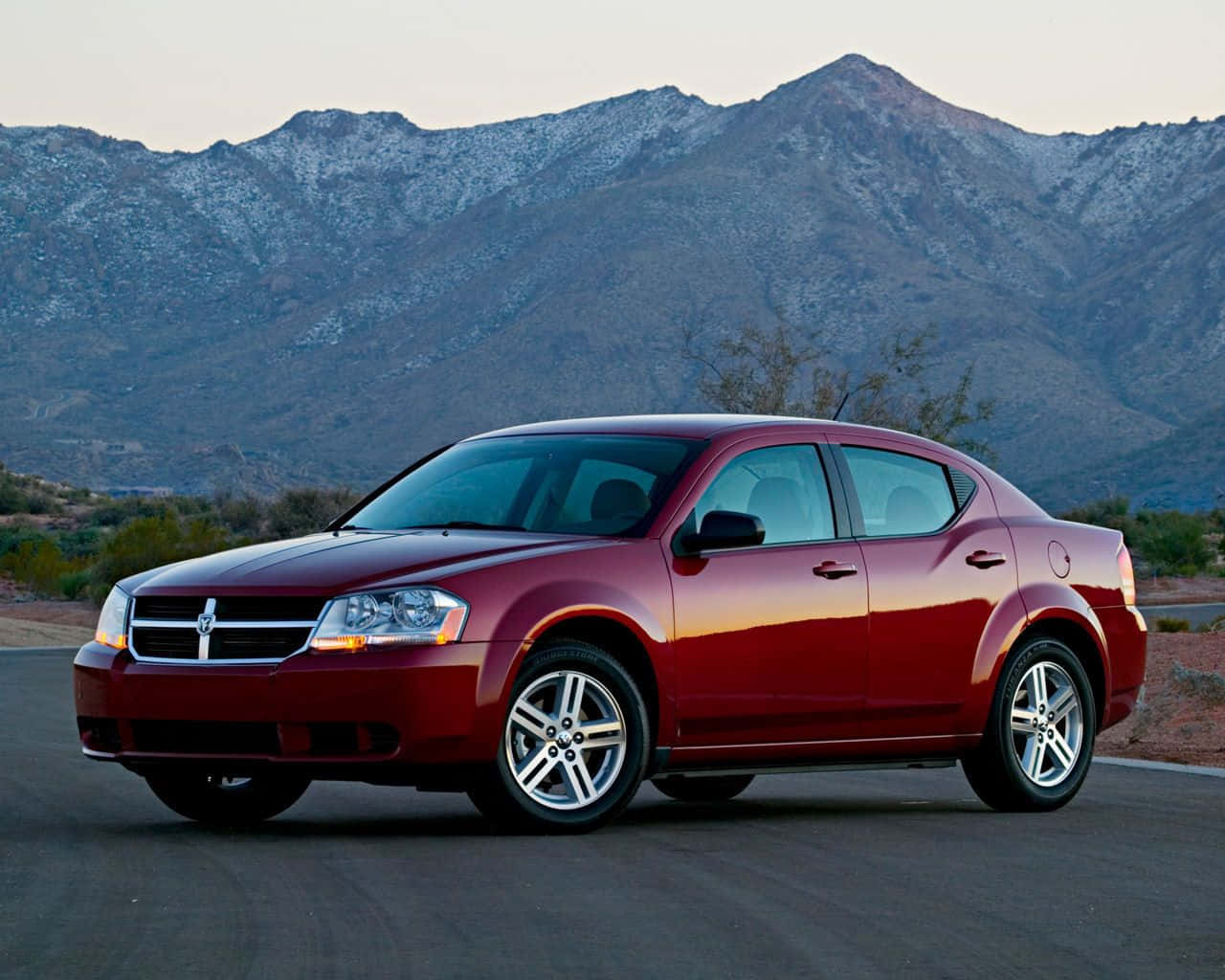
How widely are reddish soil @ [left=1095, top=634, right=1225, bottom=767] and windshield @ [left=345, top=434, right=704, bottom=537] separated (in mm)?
5928

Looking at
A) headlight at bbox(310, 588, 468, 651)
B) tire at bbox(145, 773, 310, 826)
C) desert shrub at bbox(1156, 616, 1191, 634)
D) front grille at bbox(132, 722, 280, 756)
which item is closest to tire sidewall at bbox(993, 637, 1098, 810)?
headlight at bbox(310, 588, 468, 651)

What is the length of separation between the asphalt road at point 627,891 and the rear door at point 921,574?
1.87ft

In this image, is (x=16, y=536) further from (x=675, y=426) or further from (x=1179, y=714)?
(x=675, y=426)

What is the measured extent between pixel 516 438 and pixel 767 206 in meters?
130

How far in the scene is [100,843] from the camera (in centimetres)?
963

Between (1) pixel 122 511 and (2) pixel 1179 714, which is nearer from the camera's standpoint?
(2) pixel 1179 714

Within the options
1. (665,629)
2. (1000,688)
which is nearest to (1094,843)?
(1000,688)

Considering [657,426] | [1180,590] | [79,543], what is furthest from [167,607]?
[79,543]

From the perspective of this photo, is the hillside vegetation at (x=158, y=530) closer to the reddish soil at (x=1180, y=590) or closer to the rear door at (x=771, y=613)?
the reddish soil at (x=1180, y=590)

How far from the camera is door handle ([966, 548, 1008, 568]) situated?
1132cm

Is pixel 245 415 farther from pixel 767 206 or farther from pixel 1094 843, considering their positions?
pixel 1094 843

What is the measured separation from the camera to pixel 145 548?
5212 centimetres

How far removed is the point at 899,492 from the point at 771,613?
1319mm

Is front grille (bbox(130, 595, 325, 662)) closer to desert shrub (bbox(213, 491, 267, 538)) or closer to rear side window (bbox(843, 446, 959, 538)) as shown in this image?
rear side window (bbox(843, 446, 959, 538))
